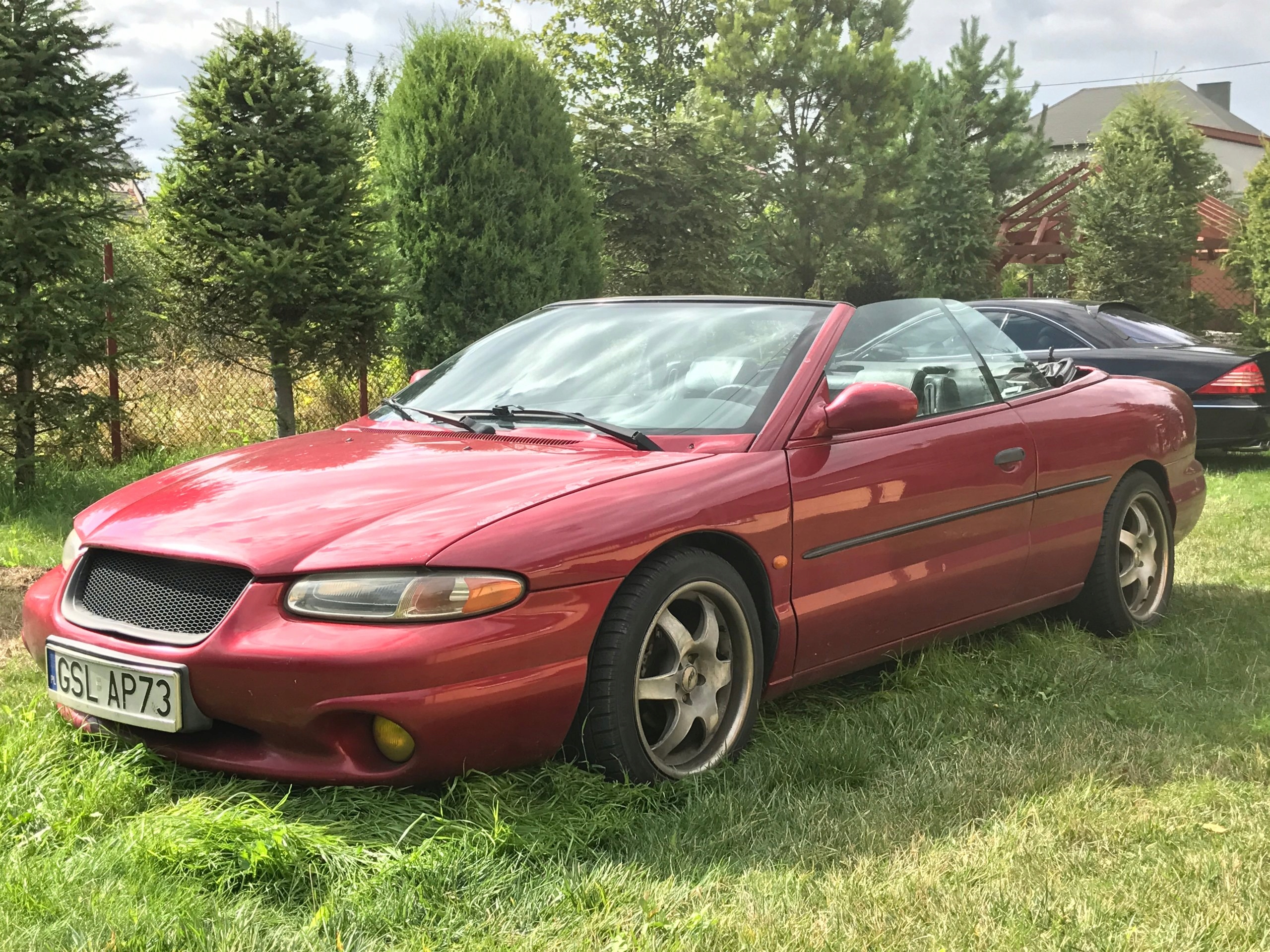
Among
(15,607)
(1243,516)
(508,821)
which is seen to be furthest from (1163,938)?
(1243,516)

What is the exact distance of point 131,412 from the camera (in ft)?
29.3

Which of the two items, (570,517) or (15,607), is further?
(15,607)

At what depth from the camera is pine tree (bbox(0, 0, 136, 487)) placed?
7.46 meters

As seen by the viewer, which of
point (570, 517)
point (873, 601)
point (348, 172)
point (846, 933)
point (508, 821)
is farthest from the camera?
point (348, 172)

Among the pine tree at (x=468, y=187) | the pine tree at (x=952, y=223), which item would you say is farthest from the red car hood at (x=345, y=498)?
the pine tree at (x=952, y=223)

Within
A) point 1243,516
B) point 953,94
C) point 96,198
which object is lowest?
point 1243,516

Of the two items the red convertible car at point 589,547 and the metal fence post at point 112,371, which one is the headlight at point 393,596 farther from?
the metal fence post at point 112,371

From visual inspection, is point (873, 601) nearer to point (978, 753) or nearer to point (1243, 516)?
point (978, 753)

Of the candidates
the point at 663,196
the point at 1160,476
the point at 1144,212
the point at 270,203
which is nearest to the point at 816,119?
the point at 1144,212

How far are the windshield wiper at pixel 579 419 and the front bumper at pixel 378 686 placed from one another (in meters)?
0.65

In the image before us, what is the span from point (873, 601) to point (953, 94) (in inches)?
1128

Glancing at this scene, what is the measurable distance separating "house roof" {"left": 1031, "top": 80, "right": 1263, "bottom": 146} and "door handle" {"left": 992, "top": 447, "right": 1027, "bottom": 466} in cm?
4796

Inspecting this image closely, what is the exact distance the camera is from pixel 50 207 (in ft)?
24.6

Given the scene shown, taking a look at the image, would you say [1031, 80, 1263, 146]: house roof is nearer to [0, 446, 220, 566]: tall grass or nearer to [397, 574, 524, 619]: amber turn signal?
[0, 446, 220, 566]: tall grass
